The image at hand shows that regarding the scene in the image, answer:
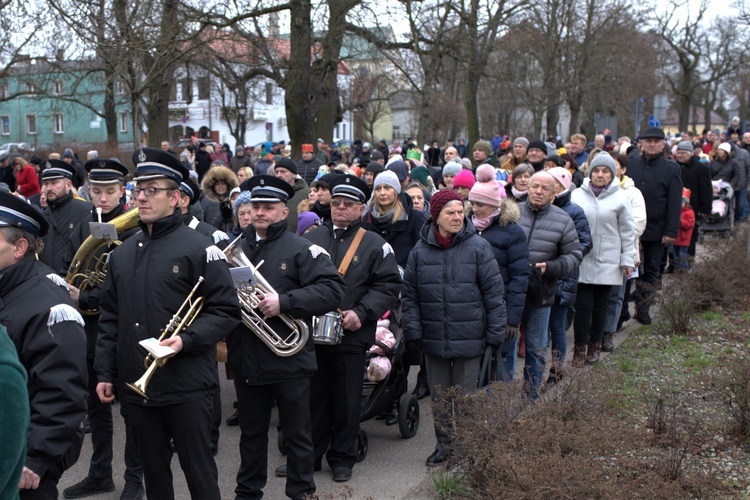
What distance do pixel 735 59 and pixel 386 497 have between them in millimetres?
58305

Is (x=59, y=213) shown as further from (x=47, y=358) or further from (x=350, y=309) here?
(x=47, y=358)

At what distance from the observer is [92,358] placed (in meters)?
5.93

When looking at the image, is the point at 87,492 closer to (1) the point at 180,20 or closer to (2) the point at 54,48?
(1) the point at 180,20

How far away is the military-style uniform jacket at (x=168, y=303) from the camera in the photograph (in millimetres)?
4508

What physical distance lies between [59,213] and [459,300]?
3226mm

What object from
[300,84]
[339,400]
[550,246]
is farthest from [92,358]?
[300,84]

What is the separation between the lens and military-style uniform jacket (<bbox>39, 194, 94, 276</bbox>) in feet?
21.4

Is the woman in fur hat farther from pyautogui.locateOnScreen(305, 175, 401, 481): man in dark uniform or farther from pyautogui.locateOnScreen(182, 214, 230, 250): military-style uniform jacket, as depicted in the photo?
pyautogui.locateOnScreen(305, 175, 401, 481): man in dark uniform

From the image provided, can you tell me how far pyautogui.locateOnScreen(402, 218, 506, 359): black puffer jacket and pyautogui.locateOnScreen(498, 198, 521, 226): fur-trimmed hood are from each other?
0.62 m

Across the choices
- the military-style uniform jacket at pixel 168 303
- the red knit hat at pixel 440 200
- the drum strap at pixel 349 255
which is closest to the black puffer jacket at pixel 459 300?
the red knit hat at pixel 440 200

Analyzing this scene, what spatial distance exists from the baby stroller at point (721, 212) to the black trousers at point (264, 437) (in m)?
13.3

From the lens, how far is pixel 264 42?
1741 cm

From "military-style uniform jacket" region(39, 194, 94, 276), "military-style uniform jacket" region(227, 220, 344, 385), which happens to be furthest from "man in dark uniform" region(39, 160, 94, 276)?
"military-style uniform jacket" region(227, 220, 344, 385)

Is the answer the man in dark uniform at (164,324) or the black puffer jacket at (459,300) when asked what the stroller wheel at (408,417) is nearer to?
the black puffer jacket at (459,300)
